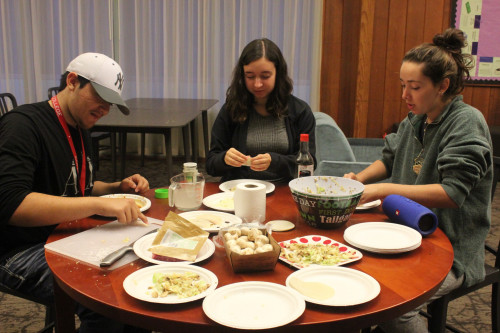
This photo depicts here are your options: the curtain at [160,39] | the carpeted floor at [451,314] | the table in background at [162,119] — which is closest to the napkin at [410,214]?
the carpeted floor at [451,314]

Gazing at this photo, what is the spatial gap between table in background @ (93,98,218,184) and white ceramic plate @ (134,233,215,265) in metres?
2.15

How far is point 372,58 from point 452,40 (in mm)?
3455

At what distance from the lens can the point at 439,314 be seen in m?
1.58

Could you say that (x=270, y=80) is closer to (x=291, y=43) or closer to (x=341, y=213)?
(x=341, y=213)

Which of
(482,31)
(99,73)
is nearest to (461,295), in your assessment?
(99,73)

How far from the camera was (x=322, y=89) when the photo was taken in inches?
204

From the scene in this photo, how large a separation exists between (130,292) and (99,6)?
4.92 metres

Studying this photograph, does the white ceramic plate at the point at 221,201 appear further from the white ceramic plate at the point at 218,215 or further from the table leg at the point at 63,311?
the table leg at the point at 63,311

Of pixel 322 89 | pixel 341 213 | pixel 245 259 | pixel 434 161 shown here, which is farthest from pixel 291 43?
pixel 245 259

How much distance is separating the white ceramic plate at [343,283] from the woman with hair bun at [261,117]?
3.43ft

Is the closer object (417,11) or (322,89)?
(417,11)

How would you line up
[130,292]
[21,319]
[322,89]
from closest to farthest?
[130,292] < [21,319] < [322,89]

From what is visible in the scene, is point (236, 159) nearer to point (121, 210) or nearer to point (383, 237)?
point (121, 210)

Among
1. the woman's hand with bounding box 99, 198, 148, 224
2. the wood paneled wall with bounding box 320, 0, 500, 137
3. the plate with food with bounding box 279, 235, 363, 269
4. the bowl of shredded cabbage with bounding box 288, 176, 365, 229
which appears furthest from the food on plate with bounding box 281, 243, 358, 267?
the wood paneled wall with bounding box 320, 0, 500, 137
